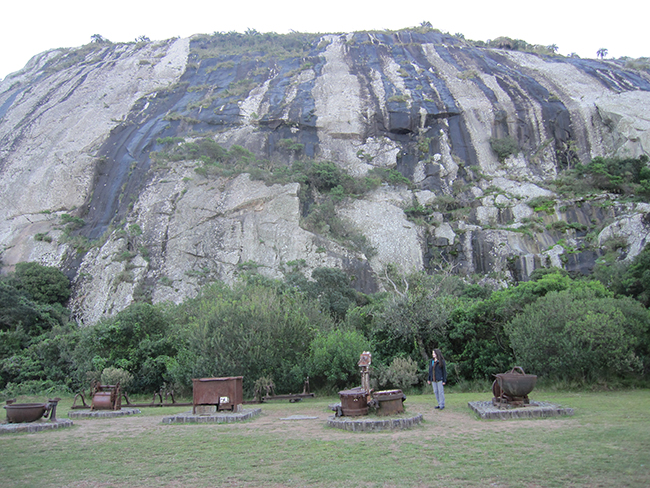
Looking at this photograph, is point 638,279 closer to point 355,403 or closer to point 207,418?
point 355,403

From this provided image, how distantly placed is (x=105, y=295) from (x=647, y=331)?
103ft

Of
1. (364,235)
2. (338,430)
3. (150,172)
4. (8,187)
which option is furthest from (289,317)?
(8,187)

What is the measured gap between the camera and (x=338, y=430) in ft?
29.3

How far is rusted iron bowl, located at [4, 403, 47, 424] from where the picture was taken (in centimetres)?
1030

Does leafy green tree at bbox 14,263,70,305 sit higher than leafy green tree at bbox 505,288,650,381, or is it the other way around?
leafy green tree at bbox 14,263,70,305

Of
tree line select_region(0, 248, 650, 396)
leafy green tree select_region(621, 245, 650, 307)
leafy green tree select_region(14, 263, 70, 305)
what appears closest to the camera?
tree line select_region(0, 248, 650, 396)

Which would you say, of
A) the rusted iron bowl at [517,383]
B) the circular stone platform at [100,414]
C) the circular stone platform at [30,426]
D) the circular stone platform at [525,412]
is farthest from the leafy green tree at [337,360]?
the circular stone platform at [30,426]

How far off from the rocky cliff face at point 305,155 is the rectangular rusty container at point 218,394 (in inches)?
782

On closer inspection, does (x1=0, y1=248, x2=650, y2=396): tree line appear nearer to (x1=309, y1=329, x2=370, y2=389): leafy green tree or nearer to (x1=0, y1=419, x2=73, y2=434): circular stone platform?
(x1=309, y1=329, x2=370, y2=389): leafy green tree

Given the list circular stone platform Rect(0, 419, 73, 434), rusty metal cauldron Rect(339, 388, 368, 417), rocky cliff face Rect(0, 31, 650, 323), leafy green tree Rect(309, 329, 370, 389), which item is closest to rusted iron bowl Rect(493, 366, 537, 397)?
rusty metal cauldron Rect(339, 388, 368, 417)

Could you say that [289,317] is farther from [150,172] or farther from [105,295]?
[150,172]

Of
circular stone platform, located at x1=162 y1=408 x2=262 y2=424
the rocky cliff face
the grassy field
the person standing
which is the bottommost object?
the grassy field

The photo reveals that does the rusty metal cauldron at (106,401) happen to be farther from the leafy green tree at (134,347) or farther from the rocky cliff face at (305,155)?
the rocky cliff face at (305,155)

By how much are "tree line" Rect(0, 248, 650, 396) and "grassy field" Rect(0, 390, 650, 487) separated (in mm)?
4938
